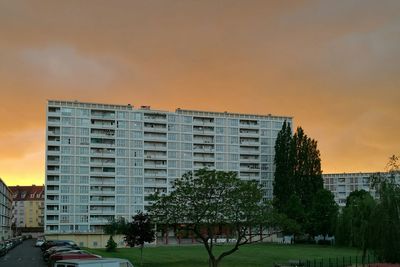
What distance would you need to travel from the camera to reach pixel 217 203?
141ft

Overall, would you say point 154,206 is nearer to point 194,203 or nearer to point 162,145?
point 194,203

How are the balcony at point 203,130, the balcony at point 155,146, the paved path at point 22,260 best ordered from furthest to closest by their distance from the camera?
the balcony at point 203,130 < the balcony at point 155,146 < the paved path at point 22,260

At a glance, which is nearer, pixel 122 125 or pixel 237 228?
pixel 237 228

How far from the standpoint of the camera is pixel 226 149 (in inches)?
6422

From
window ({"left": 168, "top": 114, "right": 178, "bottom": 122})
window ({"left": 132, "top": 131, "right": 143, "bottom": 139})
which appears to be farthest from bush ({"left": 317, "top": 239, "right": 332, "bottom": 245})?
window ({"left": 132, "top": 131, "right": 143, "bottom": 139})

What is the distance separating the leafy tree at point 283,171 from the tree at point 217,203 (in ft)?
272

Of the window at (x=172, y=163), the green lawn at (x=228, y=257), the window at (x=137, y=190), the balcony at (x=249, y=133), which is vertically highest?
the balcony at (x=249, y=133)

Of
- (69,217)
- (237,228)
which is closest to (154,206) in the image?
(237,228)

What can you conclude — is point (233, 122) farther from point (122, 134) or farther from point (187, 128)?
point (122, 134)

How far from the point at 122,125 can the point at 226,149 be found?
3253cm

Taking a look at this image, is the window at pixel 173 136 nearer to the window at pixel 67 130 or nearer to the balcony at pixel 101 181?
the balcony at pixel 101 181

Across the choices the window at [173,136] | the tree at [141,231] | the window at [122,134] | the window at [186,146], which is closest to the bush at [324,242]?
→ the window at [186,146]

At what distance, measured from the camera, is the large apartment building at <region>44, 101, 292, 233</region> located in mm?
144000

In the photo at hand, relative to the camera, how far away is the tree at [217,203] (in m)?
42.4
